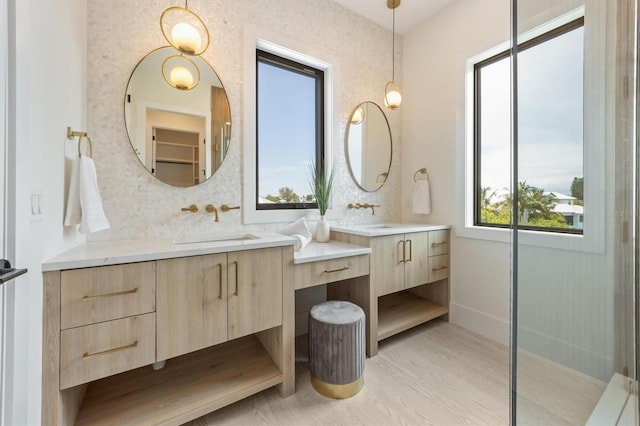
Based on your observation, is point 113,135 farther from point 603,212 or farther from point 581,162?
point 603,212

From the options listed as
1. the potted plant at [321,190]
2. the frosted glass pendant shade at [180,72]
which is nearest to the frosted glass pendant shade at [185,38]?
the frosted glass pendant shade at [180,72]

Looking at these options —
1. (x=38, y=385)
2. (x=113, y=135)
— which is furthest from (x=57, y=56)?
(x=38, y=385)

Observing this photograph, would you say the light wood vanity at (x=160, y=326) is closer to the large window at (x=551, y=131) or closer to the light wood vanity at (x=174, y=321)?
the light wood vanity at (x=174, y=321)

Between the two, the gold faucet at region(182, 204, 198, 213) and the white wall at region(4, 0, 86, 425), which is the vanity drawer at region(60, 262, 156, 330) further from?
the gold faucet at region(182, 204, 198, 213)

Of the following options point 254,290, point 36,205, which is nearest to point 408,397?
point 254,290

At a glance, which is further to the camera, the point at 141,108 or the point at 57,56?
the point at 141,108

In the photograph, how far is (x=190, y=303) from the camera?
1.26 m

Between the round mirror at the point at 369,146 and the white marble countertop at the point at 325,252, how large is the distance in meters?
0.86

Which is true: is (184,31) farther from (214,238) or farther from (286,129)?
(214,238)

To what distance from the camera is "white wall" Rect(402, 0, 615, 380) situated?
3.10ft

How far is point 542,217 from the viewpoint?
3.06 ft

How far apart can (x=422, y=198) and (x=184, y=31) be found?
2318mm

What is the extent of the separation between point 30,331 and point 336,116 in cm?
234

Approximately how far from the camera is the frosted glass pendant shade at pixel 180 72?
1701 mm
